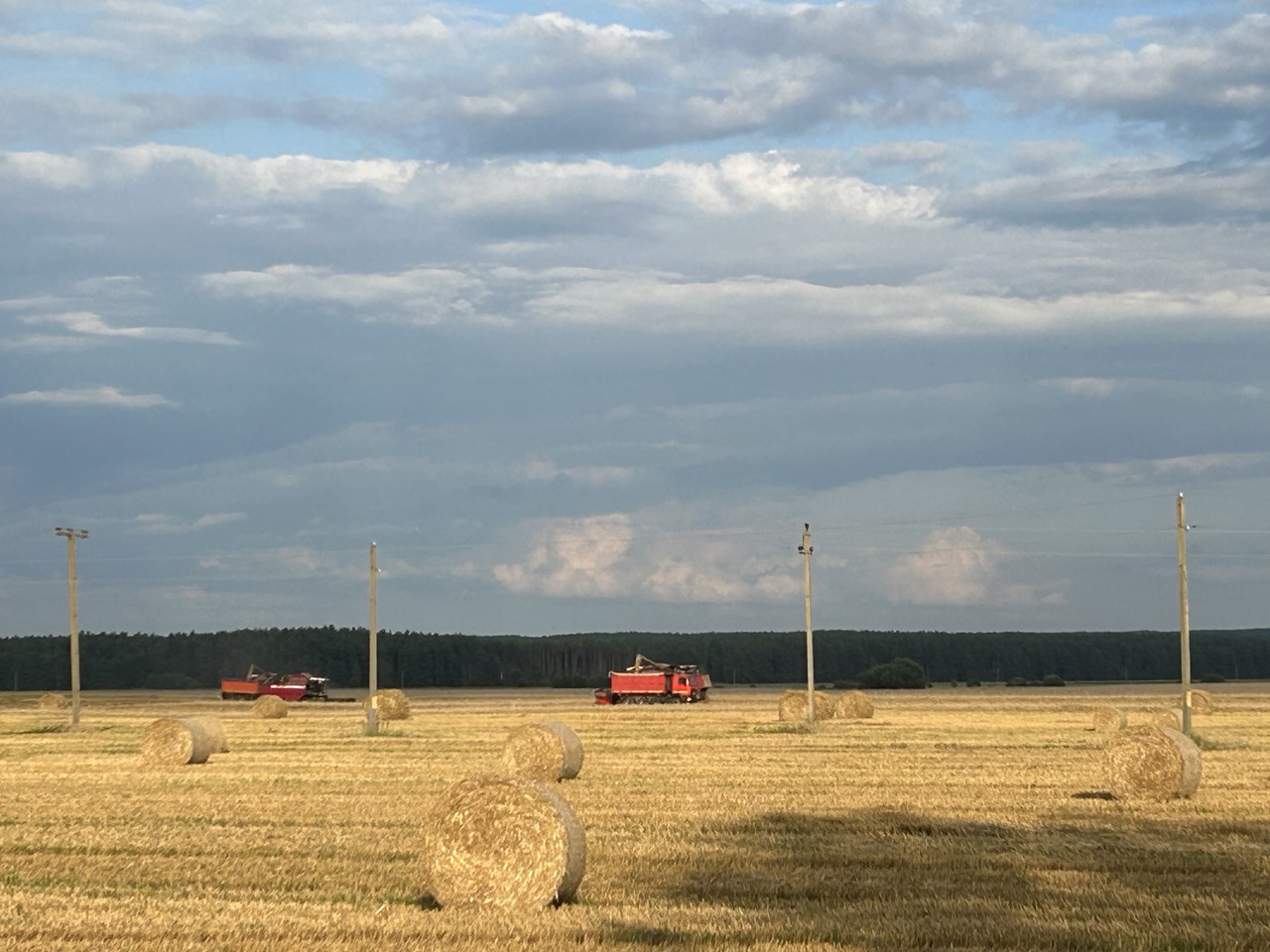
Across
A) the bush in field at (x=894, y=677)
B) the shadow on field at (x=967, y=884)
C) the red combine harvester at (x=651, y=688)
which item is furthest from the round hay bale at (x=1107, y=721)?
the bush in field at (x=894, y=677)

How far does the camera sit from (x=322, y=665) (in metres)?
140

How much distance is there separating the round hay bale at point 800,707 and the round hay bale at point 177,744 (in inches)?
786

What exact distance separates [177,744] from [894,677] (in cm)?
7720

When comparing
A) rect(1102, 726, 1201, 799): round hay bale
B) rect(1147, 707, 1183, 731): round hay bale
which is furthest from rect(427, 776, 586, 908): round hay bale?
rect(1147, 707, 1183, 731): round hay bale

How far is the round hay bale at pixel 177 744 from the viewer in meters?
32.1

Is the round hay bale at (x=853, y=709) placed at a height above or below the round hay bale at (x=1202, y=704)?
above

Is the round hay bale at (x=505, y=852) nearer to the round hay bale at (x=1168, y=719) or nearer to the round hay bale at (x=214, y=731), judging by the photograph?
the round hay bale at (x=214, y=731)

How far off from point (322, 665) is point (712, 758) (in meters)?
111

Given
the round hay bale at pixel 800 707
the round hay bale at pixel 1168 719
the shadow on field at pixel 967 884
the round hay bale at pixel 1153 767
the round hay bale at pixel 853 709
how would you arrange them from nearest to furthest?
the shadow on field at pixel 967 884 < the round hay bale at pixel 1153 767 < the round hay bale at pixel 1168 719 < the round hay bale at pixel 800 707 < the round hay bale at pixel 853 709

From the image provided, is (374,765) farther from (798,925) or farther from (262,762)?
(798,925)

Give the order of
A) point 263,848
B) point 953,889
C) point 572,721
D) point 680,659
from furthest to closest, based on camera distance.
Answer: point 680,659
point 572,721
point 263,848
point 953,889

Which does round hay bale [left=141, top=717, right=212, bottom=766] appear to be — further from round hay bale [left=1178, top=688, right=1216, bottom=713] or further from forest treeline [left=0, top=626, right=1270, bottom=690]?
forest treeline [left=0, top=626, right=1270, bottom=690]

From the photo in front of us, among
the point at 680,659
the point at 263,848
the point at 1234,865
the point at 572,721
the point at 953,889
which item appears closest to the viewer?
the point at 953,889

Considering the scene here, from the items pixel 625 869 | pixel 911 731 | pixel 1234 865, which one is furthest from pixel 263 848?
pixel 911 731
